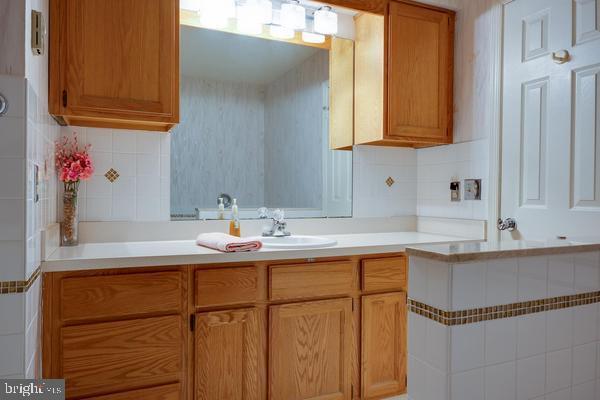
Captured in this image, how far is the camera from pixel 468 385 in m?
0.99

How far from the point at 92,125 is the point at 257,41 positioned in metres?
1.00

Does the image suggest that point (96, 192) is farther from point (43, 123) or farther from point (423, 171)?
point (423, 171)

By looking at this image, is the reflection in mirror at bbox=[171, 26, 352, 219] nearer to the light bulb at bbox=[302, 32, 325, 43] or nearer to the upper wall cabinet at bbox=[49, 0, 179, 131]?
the light bulb at bbox=[302, 32, 325, 43]

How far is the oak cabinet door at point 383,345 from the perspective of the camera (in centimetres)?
196

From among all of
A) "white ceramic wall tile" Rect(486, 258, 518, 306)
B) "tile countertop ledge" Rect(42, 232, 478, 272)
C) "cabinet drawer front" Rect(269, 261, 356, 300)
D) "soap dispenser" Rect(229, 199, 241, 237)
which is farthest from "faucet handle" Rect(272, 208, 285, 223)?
"white ceramic wall tile" Rect(486, 258, 518, 306)

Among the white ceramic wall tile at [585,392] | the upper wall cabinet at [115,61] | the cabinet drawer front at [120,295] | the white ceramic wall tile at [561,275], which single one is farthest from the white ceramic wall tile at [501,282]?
the upper wall cabinet at [115,61]

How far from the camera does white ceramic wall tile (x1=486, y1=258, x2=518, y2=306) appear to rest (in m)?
1.02

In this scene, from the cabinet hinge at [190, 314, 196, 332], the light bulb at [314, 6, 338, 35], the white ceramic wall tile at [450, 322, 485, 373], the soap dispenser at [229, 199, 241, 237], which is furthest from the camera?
the light bulb at [314, 6, 338, 35]

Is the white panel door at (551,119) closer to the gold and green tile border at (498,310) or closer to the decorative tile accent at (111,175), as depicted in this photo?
the gold and green tile border at (498,310)

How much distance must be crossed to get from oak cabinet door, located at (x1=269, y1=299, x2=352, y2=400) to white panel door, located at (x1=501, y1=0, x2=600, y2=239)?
1022 millimetres

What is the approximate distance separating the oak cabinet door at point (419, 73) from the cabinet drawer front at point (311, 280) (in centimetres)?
85

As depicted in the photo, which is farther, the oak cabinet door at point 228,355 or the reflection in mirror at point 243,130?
the reflection in mirror at point 243,130

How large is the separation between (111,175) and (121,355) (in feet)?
2.91

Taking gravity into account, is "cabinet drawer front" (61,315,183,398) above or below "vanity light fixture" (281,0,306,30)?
below
